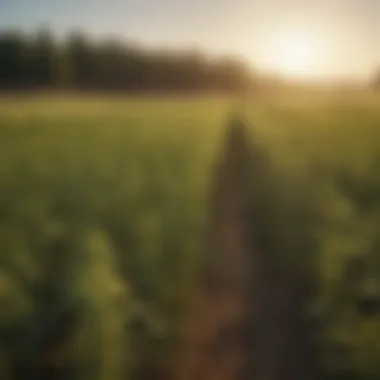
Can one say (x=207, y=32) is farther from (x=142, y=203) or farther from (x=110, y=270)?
(x=110, y=270)

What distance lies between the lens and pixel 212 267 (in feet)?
3.50

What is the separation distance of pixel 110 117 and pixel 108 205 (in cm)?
13

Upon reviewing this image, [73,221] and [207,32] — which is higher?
[207,32]

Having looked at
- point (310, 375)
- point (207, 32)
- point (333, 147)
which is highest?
point (207, 32)

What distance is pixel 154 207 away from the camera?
3.50 ft

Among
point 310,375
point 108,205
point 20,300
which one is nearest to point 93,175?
point 108,205

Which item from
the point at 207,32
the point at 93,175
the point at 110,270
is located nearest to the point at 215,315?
the point at 110,270

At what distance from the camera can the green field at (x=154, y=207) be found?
1.03 m

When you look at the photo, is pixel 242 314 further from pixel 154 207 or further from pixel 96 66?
pixel 96 66

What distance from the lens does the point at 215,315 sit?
106 centimetres

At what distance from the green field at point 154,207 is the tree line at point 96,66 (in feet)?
0.09

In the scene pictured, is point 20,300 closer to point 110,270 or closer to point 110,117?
point 110,270

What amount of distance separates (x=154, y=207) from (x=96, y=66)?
0.23 m

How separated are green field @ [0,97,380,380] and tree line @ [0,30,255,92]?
27 millimetres
